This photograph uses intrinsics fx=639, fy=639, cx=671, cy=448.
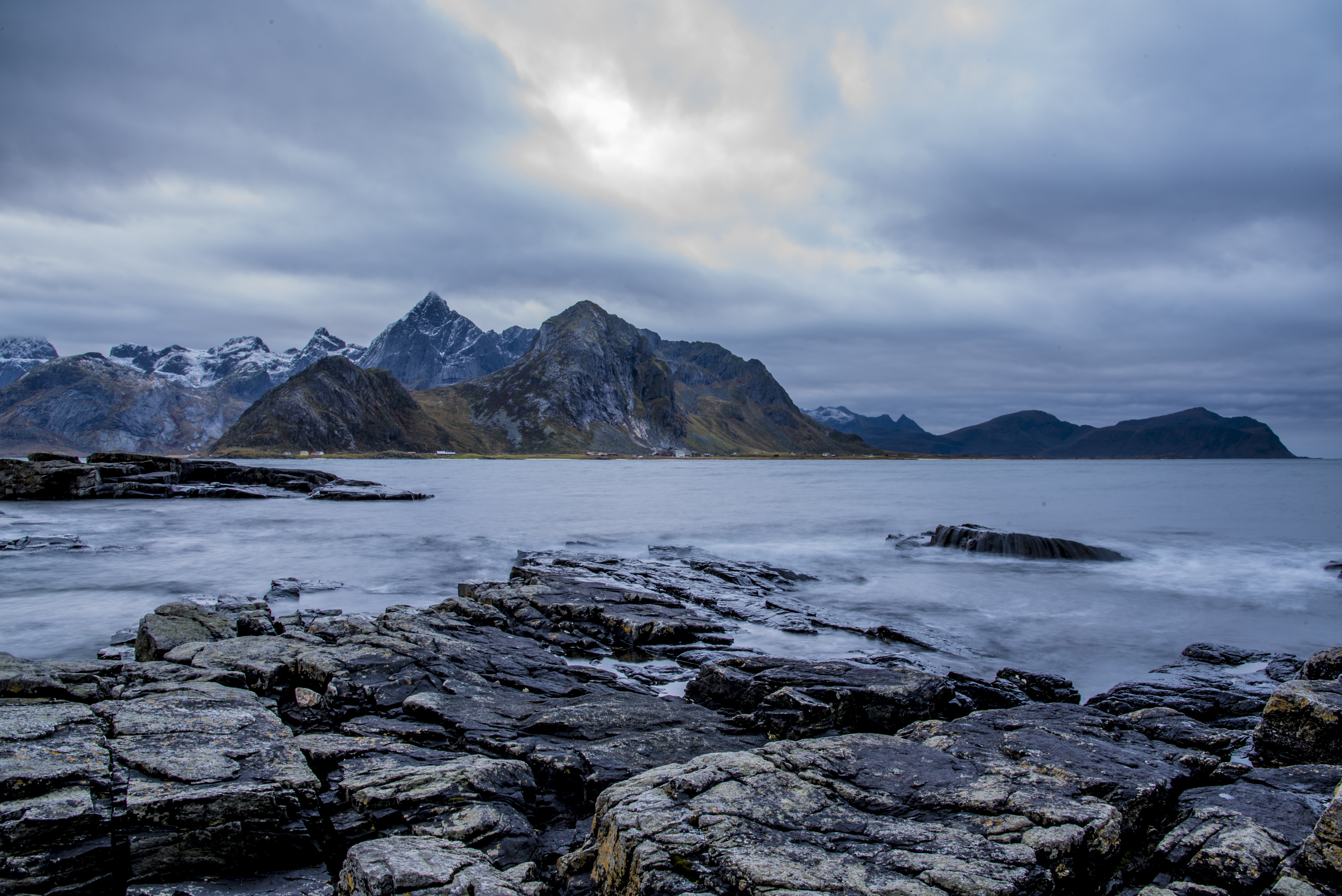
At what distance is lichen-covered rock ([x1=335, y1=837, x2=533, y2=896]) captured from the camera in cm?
520

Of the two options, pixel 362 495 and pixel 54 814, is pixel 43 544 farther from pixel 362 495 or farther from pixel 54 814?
pixel 54 814

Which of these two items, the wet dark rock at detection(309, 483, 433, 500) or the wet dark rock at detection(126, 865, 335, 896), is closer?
the wet dark rock at detection(126, 865, 335, 896)

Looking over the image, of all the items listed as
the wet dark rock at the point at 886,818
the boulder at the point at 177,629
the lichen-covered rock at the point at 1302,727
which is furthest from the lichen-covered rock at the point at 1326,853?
the boulder at the point at 177,629

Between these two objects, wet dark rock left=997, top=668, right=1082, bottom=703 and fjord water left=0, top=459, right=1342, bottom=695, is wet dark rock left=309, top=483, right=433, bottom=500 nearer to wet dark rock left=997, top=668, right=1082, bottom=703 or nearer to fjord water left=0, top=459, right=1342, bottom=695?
fjord water left=0, top=459, right=1342, bottom=695

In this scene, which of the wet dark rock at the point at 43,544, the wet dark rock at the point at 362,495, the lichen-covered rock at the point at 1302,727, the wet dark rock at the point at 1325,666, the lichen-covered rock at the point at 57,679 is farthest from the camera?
the wet dark rock at the point at 362,495

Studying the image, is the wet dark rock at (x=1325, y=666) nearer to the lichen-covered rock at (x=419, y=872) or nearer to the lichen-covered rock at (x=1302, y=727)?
the lichen-covered rock at (x=1302, y=727)

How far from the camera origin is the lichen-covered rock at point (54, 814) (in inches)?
204

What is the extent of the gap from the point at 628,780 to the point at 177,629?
35.3ft

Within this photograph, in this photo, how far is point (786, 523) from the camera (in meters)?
49.2

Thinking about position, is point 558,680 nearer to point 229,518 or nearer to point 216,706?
point 216,706

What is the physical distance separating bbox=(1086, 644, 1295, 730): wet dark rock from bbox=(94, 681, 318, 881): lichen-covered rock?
40.8 feet

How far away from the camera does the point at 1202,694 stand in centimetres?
1208

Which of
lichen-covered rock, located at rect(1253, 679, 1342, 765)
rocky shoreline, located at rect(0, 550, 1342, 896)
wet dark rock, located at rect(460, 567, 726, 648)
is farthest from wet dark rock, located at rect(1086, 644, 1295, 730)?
wet dark rock, located at rect(460, 567, 726, 648)

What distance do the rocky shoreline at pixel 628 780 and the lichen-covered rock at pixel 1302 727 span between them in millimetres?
28
